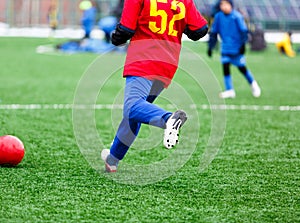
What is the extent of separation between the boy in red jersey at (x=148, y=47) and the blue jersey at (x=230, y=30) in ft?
21.7

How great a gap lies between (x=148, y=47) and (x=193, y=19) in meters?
0.47

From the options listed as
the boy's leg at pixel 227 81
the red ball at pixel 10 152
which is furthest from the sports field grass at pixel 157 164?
the boy's leg at pixel 227 81

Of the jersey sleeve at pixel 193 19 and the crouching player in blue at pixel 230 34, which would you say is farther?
the crouching player in blue at pixel 230 34

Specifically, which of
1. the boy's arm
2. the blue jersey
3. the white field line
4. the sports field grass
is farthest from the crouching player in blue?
the boy's arm

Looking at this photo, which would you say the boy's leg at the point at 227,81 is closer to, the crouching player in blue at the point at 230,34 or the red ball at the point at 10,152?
the crouching player in blue at the point at 230,34

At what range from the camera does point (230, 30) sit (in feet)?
40.3

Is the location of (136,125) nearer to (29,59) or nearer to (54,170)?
(54,170)

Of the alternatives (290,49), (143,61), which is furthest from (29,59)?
(143,61)

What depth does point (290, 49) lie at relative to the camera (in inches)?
1054

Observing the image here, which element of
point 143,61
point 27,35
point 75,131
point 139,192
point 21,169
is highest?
point 143,61

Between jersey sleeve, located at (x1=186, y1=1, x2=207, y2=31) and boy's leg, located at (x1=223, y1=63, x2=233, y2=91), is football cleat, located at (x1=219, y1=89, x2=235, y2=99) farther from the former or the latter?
jersey sleeve, located at (x1=186, y1=1, x2=207, y2=31)

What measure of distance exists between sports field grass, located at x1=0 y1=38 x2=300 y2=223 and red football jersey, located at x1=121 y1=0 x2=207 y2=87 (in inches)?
34.7

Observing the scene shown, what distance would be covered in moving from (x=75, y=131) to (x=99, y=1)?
96.4 feet

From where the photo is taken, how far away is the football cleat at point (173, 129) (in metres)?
4.82
